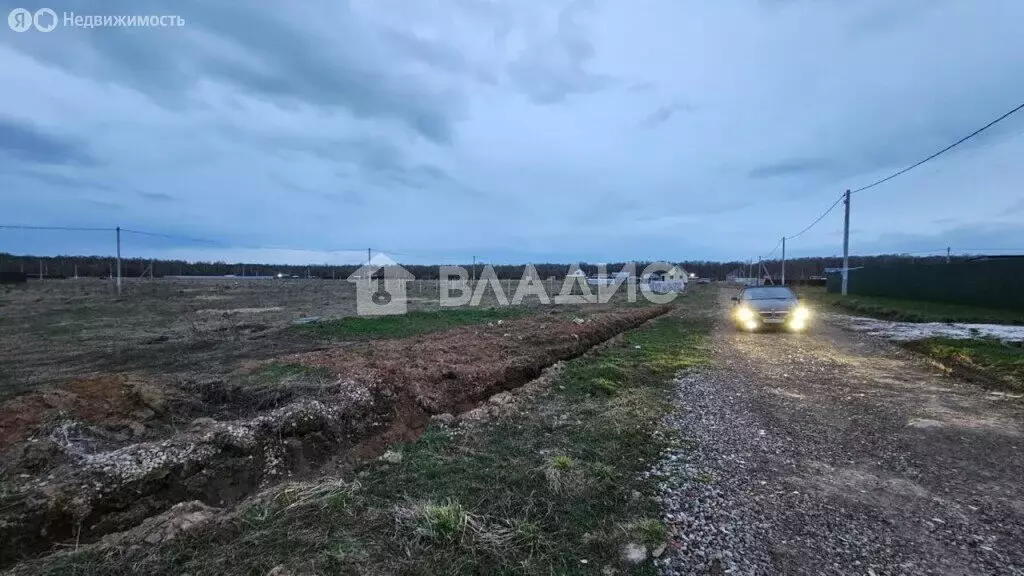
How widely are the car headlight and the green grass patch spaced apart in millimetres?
8568

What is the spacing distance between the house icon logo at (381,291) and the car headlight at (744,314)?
1310cm

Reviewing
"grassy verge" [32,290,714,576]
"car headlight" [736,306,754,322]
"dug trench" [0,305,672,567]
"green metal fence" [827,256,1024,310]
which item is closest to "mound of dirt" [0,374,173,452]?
"dug trench" [0,305,672,567]

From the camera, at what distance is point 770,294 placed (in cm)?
1439

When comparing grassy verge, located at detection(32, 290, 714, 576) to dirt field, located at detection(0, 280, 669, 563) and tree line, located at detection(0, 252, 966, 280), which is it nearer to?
dirt field, located at detection(0, 280, 669, 563)

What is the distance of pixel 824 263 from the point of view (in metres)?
85.1

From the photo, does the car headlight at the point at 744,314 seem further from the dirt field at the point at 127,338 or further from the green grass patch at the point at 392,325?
the dirt field at the point at 127,338

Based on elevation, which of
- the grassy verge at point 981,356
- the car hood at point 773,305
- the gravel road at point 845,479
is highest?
the car hood at point 773,305

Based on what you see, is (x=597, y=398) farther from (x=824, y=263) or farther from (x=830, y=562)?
(x=824, y=263)

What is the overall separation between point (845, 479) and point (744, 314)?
10964mm

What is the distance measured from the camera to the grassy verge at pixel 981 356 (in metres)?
7.43

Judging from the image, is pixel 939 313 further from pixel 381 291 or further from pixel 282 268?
pixel 282 268

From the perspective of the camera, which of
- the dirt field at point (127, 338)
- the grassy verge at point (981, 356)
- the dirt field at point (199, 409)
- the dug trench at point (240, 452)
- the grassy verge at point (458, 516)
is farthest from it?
the dirt field at point (127, 338)

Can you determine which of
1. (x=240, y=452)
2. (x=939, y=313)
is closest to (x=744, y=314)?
(x=939, y=313)

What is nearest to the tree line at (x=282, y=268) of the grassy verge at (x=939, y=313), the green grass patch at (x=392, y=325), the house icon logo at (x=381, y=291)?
the house icon logo at (x=381, y=291)
